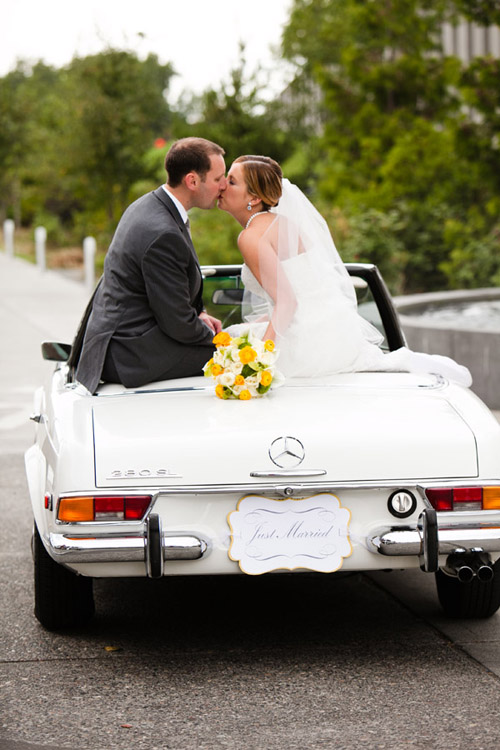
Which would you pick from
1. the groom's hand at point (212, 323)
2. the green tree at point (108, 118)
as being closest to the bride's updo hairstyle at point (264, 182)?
the groom's hand at point (212, 323)

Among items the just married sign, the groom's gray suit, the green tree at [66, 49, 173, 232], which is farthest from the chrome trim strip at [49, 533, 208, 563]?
the green tree at [66, 49, 173, 232]

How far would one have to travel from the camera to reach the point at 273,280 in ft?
16.4

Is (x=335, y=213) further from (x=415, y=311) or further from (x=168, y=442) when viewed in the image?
(x=168, y=442)

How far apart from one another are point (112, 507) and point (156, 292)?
1.15m

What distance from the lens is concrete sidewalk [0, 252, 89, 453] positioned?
10242 mm

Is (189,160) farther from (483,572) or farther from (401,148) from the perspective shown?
(401,148)

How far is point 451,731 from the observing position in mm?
3568

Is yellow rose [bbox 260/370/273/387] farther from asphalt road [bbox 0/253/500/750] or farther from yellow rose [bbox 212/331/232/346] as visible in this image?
asphalt road [bbox 0/253/500/750]

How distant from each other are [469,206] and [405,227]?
1639 millimetres

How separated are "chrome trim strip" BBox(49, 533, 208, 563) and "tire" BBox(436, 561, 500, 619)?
1.16m

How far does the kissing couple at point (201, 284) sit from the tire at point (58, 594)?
29.4 inches

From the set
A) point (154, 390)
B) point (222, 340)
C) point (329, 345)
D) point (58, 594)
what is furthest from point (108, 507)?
point (329, 345)

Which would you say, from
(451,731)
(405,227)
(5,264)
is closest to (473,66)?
(405,227)

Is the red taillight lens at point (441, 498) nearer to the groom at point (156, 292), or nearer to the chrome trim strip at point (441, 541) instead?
the chrome trim strip at point (441, 541)
